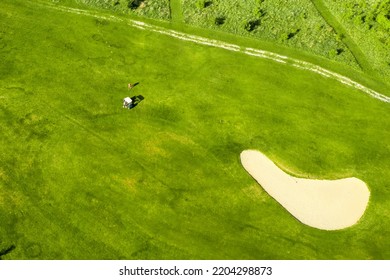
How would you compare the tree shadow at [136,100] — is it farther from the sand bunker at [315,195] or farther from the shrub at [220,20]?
the shrub at [220,20]

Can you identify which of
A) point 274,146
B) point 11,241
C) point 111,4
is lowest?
point 11,241

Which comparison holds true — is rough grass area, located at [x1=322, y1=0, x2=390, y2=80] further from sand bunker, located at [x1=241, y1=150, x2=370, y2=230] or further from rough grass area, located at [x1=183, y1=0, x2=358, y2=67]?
sand bunker, located at [x1=241, y1=150, x2=370, y2=230]

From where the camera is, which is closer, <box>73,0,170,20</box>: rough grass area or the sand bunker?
the sand bunker

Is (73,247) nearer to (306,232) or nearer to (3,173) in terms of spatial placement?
(3,173)

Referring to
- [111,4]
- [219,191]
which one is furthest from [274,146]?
[111,4]

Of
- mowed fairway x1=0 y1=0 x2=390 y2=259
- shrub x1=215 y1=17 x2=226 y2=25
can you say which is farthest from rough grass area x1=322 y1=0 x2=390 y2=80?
shrub x1=215 y1=17 x2=226 y2=25

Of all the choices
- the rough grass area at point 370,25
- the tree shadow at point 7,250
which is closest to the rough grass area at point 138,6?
the rough grass area at point 370,25
